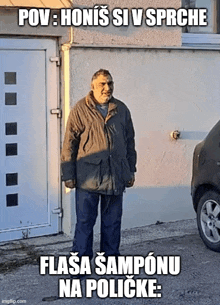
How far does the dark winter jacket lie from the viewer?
6.01 metres

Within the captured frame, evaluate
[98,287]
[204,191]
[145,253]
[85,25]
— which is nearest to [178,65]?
[85,25]

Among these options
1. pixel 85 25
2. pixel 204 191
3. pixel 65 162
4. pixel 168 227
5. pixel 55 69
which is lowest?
pixel 168 227

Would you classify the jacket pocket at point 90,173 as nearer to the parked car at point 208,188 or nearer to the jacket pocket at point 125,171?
the jacket pocket at point 125,171

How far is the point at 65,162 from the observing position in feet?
19.9

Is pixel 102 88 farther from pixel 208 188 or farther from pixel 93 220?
pixel 208 188

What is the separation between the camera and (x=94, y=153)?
6.01 meters

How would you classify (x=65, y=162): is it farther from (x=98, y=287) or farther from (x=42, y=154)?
(x=42, y=154)

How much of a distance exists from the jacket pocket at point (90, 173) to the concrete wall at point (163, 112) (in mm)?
1945

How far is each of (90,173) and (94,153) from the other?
0.62 ft

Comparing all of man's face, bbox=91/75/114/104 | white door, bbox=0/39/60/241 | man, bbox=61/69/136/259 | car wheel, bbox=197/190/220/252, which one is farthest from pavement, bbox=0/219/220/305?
man's face, bbox=91/75/114/104

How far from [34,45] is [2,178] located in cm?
156

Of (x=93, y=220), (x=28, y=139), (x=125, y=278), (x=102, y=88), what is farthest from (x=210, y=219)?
(x=28, y=139)

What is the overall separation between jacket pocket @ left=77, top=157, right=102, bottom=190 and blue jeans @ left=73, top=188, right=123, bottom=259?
9cm

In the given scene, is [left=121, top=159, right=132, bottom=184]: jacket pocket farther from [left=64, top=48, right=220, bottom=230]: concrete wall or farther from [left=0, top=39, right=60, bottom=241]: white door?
[left=64, top=48, right=220, bottom=230]: concrete wall
